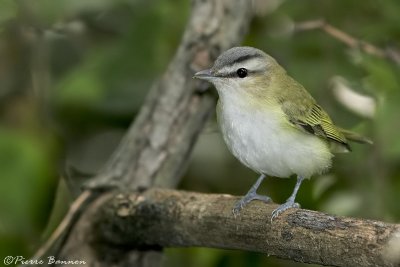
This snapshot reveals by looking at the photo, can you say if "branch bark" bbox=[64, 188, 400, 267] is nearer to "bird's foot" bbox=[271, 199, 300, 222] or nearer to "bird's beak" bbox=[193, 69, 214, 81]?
"bird's foot" bbox=[271, 199, 300, 222]

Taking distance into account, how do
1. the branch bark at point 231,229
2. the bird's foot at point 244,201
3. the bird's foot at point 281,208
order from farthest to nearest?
the bird's foot at point 244,201 → the bird's foot at point 281,208 → the branch bark at point 231,229

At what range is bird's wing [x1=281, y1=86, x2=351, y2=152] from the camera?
3.60 meters

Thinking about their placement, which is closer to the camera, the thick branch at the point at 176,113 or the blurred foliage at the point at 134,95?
the blurred foliage at the point at 134,95

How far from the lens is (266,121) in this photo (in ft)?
11.5

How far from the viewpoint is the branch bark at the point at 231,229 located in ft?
8.98

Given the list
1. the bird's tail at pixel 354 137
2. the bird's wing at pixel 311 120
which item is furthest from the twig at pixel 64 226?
the bird's tail at pixel 354 137

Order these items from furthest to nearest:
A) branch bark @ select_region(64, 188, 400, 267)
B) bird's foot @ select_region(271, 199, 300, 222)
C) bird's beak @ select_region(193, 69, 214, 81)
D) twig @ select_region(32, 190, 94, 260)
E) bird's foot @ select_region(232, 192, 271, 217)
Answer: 1. twig @ select_region(32, 190, 94, 260)
2. bird's beak @ select_region(193, 69, 214, 81)
3. bird's foot @ select_region(232, 192, 271, 217)
4. bird's foot @ select_region(271, 199, 300, 222)
5. branch bark @ select_region(64, 188, 400, 267)

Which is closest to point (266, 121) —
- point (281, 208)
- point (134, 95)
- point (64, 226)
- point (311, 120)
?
point (311, 120)

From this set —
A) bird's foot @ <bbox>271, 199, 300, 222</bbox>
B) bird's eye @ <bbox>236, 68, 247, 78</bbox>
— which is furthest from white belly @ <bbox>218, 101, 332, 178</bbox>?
bird's foot @ <bbox>271, 199, 300, 222</bbox>

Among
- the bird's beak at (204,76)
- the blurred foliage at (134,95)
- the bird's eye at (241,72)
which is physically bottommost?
the blurred foliage at (134,95)

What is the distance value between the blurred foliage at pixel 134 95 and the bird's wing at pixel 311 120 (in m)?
0.20

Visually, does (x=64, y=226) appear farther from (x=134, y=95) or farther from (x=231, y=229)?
(x=134, y=95)

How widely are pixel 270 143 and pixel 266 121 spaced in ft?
0.36

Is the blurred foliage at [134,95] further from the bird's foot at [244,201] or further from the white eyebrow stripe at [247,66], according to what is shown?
the white eyebrow stripe at [247,66]
